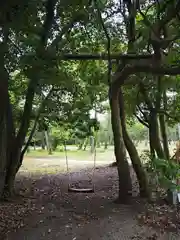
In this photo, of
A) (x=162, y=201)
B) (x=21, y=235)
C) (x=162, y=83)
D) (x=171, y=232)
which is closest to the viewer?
(x=21, y=235)

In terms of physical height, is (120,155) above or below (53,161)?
above

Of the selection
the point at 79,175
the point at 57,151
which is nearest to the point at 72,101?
the point at 79,175

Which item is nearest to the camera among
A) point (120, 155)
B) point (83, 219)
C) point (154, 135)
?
point (83, 219)

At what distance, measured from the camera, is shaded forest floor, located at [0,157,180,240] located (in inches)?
167

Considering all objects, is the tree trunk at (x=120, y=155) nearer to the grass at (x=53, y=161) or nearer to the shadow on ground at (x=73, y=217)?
the shadow on ground at (x=73, y=217)

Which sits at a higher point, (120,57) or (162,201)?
(120,57)

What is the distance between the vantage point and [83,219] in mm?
4758

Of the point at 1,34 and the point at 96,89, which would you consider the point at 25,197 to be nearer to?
the point at 96,89

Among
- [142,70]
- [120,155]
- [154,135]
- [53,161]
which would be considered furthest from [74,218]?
[53,161]

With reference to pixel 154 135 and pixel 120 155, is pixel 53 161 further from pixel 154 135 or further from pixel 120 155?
pixel 120 155

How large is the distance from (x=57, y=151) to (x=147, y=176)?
13.7m

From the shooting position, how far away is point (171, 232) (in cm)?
446

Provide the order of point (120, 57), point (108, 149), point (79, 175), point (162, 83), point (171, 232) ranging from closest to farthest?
point (171, 232)
point (120, 57)
point (162, 83)
point (79, 175)
point (108, 149)

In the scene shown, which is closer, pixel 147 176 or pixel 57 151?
pixel 147 176
